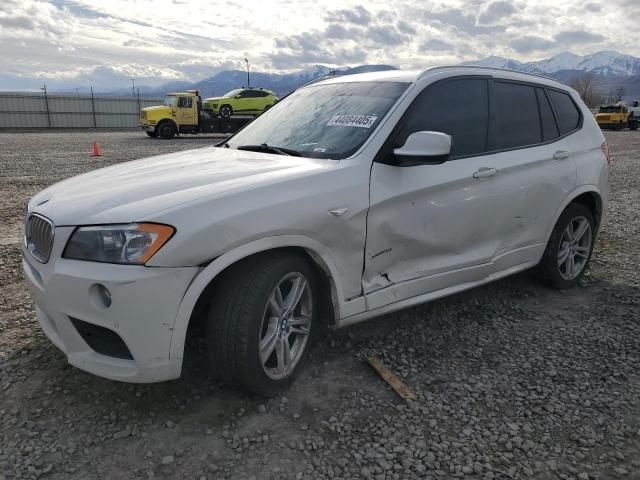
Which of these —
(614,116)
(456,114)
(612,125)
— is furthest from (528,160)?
(612,125)

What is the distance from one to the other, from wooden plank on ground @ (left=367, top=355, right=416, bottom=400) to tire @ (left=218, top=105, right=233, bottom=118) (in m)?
23.8

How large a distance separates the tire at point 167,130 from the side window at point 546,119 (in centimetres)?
2167

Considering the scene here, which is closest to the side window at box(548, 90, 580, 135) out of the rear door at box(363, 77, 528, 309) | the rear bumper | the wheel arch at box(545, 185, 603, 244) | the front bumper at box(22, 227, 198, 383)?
the wheel arch at box(545, 185, 603, 244)

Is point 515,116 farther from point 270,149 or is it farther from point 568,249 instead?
point 270,149

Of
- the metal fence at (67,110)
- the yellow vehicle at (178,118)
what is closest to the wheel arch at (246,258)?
the yellow vehicle at (178,118)

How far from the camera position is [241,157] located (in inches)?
129

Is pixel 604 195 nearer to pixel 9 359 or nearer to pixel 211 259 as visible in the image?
pixel 211 259

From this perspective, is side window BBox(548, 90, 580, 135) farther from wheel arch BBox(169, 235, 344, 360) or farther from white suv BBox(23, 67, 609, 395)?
wheel arch BBox(169, 235, 344, 360)

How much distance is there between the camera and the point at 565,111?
4418 mm

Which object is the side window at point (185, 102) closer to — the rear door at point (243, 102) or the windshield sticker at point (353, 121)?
the rear door at point (243, 102)

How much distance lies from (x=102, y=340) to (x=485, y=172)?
2.58m

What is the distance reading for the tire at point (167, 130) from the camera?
2363 cm

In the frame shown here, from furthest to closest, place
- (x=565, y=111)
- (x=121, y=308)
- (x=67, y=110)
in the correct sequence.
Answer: (x=67, y=110) → (x=565, y=111) → (x=121, y=308)

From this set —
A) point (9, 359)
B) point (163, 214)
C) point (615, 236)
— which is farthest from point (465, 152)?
point (615, 236)
